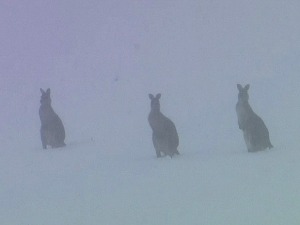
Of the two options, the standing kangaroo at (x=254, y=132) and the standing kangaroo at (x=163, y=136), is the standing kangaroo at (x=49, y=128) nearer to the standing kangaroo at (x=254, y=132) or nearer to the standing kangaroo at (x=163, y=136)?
the standing kangaroo at (x=163, y=136)

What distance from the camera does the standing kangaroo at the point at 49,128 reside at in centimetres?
598

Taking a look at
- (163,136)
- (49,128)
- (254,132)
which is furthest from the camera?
(49,128)

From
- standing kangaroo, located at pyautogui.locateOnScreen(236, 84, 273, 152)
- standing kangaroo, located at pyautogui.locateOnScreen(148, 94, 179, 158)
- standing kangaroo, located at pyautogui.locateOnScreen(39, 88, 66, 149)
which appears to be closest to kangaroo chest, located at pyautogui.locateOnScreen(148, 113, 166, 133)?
standing kangaroo, located at pyautogui.locateOnScreen(148, 94, 179, 158)

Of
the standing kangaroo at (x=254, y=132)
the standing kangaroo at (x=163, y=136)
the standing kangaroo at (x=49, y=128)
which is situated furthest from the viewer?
the standing kangaroo at (x=49, y=128)

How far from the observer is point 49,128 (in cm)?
602

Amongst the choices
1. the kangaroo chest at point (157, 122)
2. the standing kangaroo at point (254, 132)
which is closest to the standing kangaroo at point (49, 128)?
the kangaroo chest at point (157, 122)

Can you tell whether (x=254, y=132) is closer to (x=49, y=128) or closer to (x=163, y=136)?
(x=163, y=136)

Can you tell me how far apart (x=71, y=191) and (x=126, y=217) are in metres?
0.63

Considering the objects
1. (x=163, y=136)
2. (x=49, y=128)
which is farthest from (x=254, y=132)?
(x=49, y=128)

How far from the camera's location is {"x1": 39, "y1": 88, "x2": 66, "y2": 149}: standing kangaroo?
19.6ft

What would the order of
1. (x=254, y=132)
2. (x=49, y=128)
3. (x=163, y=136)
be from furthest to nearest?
(x=49, y=128)
(x=163, y=136)
(x=254, y=132)

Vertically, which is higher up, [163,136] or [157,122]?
[157,122]

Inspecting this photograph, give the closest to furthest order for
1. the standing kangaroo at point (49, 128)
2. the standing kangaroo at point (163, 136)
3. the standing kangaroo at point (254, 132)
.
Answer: the standing kangaroo at point (254, 132), the standing kangaroo at point (163, 136), the standing kangaroo at point (49, 128)

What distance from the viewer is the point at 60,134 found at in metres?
6.02
